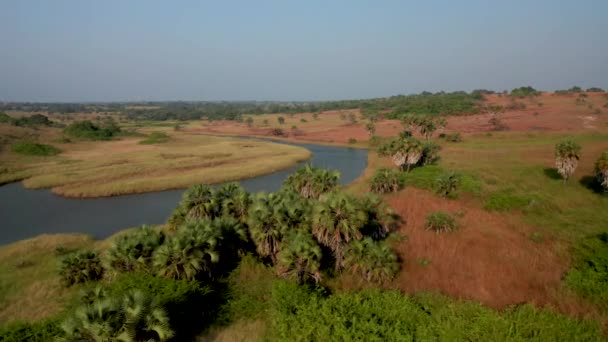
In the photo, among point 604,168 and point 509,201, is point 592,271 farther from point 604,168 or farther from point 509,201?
point 604,168

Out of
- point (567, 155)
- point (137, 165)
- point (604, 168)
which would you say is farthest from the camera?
point (137, 165)

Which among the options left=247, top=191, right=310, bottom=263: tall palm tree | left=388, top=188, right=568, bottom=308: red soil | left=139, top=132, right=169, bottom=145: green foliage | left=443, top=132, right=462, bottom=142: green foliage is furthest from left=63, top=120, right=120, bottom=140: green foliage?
left=388, top=188, right=568, bottom=308: red soil

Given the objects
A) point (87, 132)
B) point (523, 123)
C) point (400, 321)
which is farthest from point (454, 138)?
point (87, 132)

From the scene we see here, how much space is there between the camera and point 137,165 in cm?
7112

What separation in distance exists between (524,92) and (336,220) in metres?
185

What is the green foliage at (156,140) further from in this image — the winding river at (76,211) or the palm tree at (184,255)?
the palm tree at (184,255)

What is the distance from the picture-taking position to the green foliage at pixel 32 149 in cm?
8138

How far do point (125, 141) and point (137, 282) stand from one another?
101893mm

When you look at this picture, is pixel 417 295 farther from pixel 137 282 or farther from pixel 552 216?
pixel 552 216

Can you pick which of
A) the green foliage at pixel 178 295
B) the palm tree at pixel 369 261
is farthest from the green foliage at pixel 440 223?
the green foliage at pixel 178 295

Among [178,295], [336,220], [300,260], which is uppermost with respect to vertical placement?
[336,220]

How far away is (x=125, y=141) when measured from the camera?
11156 cm

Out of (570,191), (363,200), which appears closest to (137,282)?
(363,200)

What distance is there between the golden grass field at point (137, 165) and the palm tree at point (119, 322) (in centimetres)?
4351
